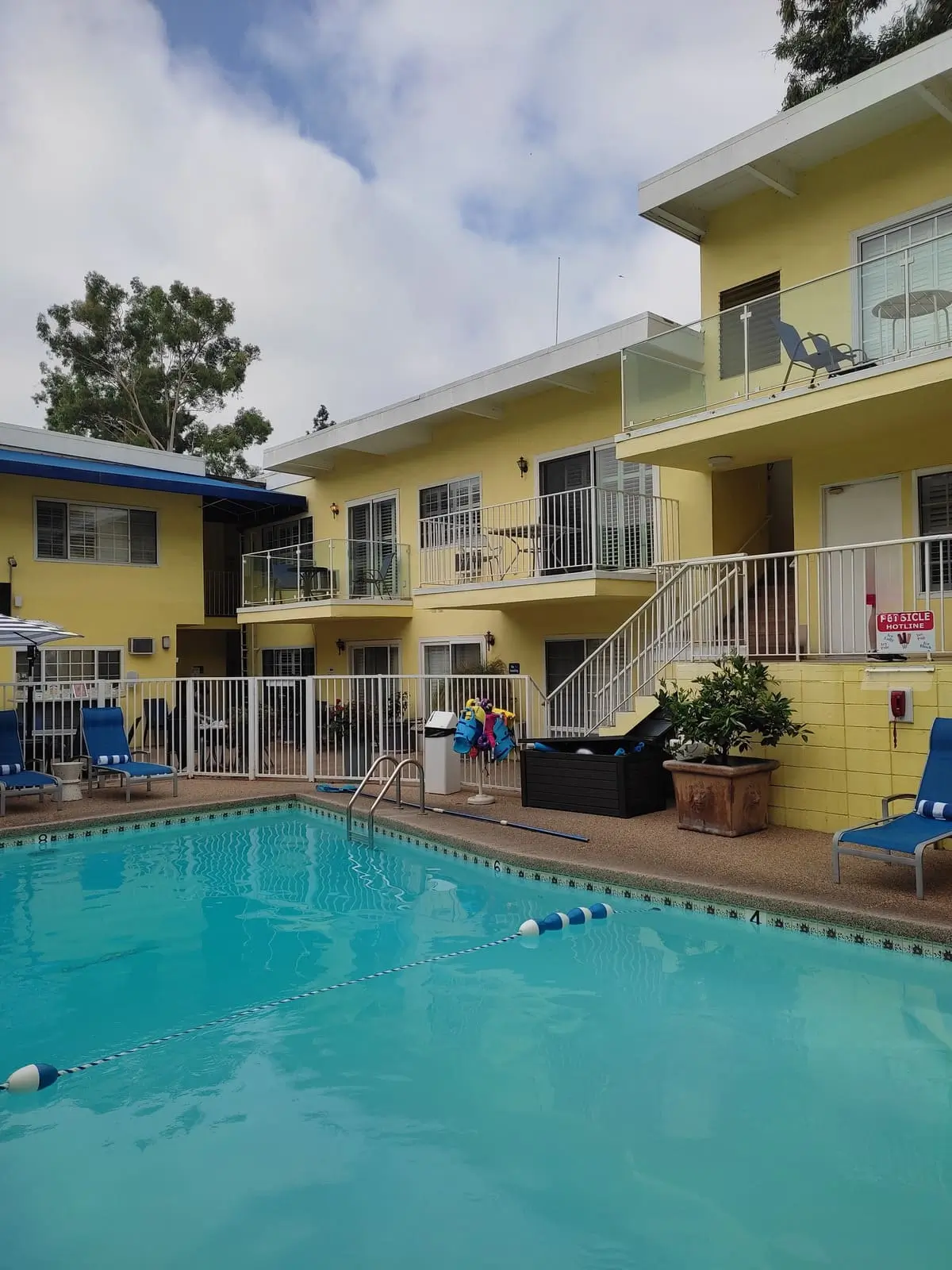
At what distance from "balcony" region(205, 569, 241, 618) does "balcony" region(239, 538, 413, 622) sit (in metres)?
3.04

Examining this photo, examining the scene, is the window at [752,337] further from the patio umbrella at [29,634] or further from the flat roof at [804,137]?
the patio umbrella at [29,634]

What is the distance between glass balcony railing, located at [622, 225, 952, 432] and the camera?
342 inches

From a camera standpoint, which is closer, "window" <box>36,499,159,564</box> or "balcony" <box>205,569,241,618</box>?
"window" <box>36,499,159,564</box>

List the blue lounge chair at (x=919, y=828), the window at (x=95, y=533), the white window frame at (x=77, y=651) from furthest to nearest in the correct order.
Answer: the window at (x=95, y=533) < the white window frame at (x=77, y=651) < the blue lounge chair at (x=919, y=828)

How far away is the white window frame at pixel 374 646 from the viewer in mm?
18000

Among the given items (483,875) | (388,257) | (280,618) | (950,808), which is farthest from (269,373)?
(950,808)

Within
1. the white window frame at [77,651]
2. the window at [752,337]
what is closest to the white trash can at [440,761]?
the window at [752,337]

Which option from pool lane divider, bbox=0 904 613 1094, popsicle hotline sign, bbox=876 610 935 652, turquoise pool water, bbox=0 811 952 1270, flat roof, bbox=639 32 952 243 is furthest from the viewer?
flat roof, bbox=639 32 952 243

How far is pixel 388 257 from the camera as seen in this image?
2073 centimetres

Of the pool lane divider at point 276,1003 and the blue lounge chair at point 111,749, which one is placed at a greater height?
the blue lounge chair at point 111,749

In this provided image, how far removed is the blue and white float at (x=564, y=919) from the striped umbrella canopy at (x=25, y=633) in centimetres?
768

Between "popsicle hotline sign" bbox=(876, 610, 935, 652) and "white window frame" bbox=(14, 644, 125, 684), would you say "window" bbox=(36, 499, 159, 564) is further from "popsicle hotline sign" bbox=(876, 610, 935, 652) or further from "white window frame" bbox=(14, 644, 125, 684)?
"popsicle hotline sign" bbox=(876, 610, 935, 652)

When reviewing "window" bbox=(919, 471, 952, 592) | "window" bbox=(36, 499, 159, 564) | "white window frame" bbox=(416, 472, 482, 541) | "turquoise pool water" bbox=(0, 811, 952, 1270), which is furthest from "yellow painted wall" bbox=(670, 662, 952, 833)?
"window" bbox=(36, 499, 159, 564)

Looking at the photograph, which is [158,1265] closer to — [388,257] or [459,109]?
[459,109]
